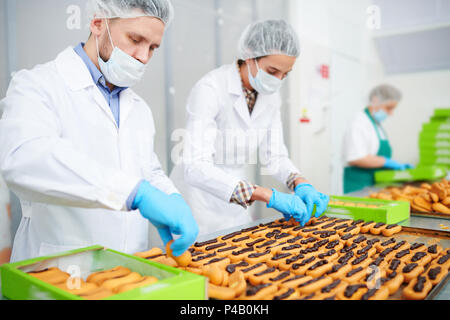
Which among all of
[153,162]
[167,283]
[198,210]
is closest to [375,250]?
[167,283]

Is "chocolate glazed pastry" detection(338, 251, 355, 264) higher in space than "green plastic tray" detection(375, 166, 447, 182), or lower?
higher

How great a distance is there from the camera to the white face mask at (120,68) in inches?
58.8

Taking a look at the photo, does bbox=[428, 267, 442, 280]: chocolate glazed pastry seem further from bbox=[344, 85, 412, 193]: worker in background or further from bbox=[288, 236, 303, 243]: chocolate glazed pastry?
bbox=[344, 85, 412, 193]: worker in background

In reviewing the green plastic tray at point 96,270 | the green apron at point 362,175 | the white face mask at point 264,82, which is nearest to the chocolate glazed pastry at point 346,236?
the green plastic tray at point 96,270

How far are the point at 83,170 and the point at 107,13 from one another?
70cm

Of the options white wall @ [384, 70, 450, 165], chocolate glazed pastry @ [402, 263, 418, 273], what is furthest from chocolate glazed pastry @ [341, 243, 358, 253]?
white wall @ [384, 70, 450, 165]

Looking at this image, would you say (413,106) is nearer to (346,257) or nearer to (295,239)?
(295,239)

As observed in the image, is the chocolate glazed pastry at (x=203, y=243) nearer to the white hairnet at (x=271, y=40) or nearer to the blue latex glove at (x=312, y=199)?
the blue latex glove at (x=312, y=199)

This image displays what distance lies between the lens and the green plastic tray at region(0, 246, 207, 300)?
86cm

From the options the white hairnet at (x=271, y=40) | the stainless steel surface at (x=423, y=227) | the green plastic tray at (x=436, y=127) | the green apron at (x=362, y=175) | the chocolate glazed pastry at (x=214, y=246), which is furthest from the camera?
the green plastic tray at (x=436, y=127)

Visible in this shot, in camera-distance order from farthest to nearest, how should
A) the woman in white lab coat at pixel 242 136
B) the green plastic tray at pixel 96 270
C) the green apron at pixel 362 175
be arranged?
the green apron at pixel 362 175 < the woman in white lab coat at pixel 242 136 < the green plastic tray at pixel 96 270

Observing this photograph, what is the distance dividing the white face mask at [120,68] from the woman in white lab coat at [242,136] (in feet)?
1.93

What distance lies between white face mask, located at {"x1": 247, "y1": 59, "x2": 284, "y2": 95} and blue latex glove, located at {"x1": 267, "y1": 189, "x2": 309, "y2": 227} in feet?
2.27

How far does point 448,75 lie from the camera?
199 inches
